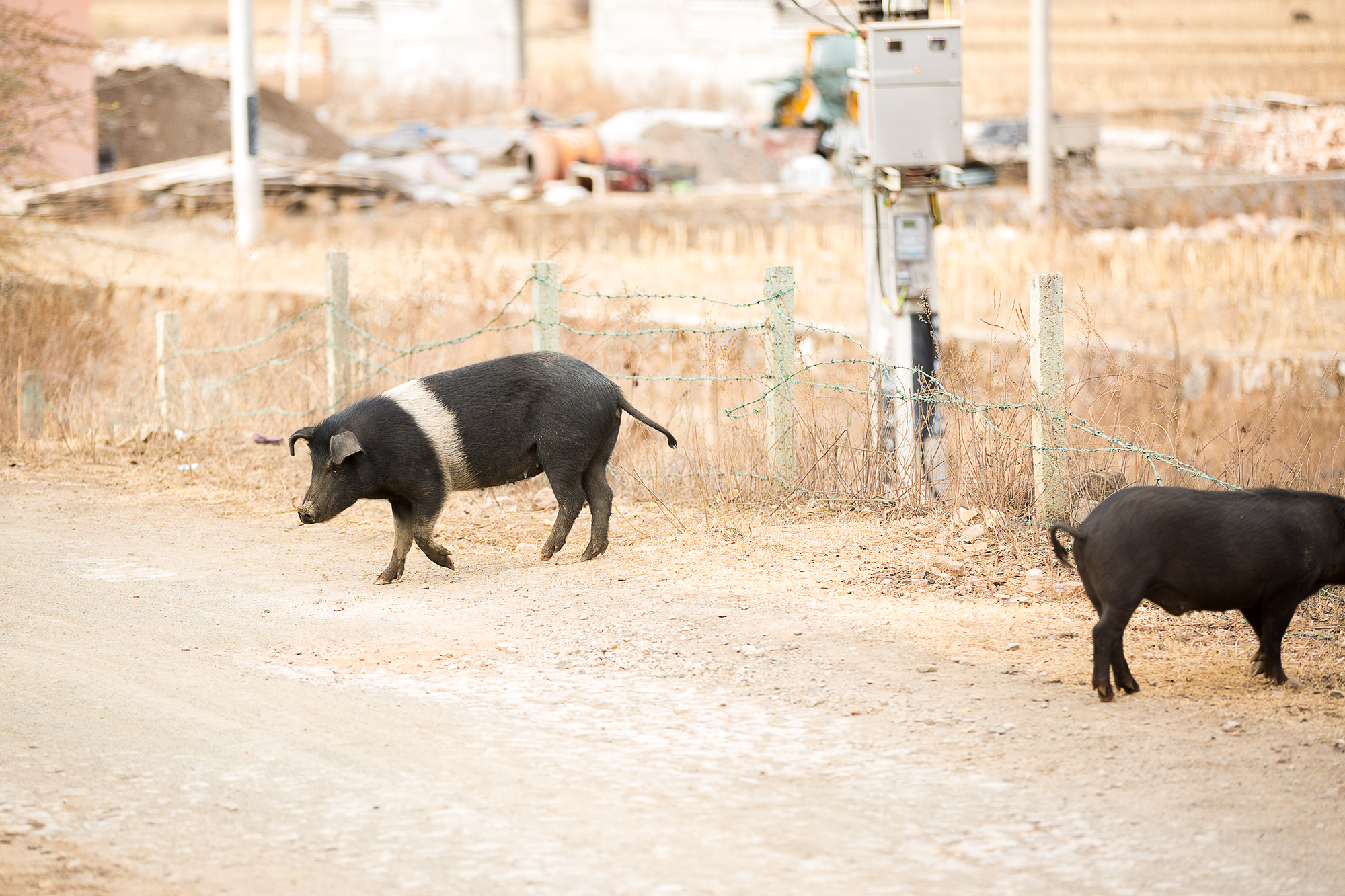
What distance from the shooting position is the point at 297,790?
14.8ft

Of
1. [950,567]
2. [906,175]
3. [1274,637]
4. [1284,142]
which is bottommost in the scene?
[950,567]

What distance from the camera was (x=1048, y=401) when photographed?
297 inches

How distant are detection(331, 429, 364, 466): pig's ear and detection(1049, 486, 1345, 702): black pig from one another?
3.64 meters

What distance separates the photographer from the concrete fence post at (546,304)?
938 centimetres

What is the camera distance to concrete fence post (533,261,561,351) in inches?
369

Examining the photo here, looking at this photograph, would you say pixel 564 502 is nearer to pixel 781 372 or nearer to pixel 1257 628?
pixel 781 372

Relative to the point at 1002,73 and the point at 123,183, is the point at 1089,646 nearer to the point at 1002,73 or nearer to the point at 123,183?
the point at 123,183

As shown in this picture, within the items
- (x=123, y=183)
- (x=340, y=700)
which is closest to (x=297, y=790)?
(x=340, y=700)

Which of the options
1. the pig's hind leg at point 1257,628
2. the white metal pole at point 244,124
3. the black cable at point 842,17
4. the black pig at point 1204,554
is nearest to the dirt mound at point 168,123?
the white metal pole at point 244,124

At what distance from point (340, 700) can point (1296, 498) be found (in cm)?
380

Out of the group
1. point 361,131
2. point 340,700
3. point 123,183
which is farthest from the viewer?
point 361,131

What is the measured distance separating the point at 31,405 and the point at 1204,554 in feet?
32.3

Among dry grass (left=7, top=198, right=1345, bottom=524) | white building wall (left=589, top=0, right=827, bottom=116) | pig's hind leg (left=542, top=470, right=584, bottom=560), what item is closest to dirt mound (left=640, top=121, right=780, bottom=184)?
dry grass (left=7, top=198, right=1345, bottom=524)

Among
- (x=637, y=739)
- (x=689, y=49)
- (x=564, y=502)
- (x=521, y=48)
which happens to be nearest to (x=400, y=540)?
(x=564, y=502)
